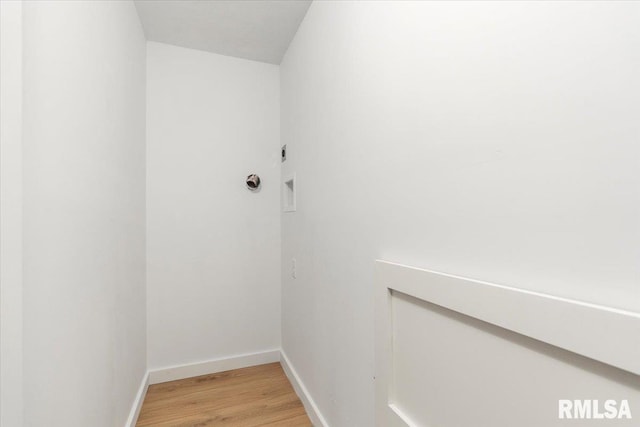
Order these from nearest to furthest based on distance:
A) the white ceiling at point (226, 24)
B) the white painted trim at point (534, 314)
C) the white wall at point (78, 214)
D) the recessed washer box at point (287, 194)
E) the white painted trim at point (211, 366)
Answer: the white painted trim at point (534, 314)
the white wall at point (78, 214)
the white ceiling at point (226, 24)
the white painted trim at point (211, 366)
the recessed washer box at point (287, 194)

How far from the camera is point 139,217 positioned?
177 cm

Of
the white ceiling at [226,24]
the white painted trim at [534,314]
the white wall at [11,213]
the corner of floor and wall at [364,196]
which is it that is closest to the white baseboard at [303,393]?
the corner of floor and wall at [364,196]

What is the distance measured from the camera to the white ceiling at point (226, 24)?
162cm

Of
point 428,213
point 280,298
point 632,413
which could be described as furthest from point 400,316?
point 280,298

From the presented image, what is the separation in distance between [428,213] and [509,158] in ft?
0.81

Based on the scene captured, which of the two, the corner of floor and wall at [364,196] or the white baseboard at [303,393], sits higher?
the corner of floor and wall at [364,196]

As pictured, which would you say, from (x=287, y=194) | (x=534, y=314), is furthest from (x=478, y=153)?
(x=287, y=194)

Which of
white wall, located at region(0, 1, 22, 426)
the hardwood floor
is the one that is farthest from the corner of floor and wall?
the hardwood floor

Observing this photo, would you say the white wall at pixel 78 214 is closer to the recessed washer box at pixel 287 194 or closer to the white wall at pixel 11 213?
the white wall at pixel 11 213

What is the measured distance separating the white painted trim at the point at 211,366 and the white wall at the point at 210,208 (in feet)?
0.14

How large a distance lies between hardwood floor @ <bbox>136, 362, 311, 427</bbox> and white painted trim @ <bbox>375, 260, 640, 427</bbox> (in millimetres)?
1024

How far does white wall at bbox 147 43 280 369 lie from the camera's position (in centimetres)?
197

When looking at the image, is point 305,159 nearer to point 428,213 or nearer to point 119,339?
point 428,213

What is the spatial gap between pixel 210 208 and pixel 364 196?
142 centimetres
